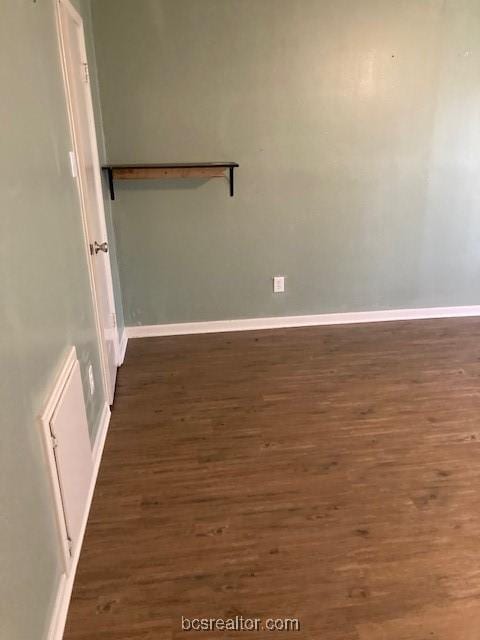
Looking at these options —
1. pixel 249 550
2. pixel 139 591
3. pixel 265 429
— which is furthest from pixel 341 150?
pixel 139 591

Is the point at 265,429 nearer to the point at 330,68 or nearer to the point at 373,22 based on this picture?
the point at 330,68

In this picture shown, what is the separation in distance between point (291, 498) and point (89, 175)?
1.90 meters

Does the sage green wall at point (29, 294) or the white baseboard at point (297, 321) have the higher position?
the sage green wall at point (29, 294)

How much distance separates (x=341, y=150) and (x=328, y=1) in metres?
0.93

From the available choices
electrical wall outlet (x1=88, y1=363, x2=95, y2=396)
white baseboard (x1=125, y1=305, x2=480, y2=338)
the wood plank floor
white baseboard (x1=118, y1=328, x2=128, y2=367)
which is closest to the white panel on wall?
the wood plank floor

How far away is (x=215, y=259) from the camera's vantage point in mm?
3777

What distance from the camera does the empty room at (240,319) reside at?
1.65m

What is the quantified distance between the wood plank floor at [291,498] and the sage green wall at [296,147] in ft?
2.13

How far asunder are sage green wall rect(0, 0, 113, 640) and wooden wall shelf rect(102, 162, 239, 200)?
1279 millimetres

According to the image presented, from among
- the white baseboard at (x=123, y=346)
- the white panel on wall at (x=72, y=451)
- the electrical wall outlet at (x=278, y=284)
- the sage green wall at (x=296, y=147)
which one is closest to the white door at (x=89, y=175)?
the white baseboard at (x=123, y=346)

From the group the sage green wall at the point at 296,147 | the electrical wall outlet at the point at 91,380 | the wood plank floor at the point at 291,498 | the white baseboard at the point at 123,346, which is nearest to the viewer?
the wood plank floor at the point at 291,498

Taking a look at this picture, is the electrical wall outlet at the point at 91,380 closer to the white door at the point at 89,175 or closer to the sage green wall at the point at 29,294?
the white door at the point at 89,175

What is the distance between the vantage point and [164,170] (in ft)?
11.1

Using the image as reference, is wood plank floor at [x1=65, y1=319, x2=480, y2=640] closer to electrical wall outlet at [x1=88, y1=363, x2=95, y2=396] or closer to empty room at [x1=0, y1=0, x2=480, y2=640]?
empty room at [x1=0, y1=0, x2=480, y2=640]
